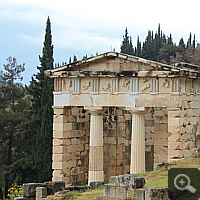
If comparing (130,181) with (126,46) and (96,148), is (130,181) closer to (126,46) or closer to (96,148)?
(96,148)

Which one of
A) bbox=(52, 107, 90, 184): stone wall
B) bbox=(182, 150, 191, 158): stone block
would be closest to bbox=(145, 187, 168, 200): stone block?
bbox=(182, 150, 191, 158): stone block

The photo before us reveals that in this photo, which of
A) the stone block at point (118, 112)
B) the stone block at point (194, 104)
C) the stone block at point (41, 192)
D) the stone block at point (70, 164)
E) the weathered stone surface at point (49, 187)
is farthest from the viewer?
the stone block at point (118, 112)

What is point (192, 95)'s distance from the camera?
874 inches

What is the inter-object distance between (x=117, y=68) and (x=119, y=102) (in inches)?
73.3

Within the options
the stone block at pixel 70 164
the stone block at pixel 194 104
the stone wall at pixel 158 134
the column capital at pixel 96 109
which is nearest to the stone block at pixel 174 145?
the stone block at pixel 194 104

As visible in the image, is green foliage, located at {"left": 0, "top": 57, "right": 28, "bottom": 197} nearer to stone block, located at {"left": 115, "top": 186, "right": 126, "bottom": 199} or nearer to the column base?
the column base

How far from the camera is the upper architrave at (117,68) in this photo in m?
20.6

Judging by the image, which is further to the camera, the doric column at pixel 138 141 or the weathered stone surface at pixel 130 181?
the doric column at pixel 138 141

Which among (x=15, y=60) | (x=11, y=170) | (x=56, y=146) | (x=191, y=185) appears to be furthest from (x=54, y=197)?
(x=15, y=60)

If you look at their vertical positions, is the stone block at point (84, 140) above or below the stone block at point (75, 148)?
above

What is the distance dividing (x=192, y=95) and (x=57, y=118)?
25.3 ft

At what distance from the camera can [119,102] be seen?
843 inches

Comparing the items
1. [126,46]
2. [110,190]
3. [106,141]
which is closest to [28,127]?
[106,141]

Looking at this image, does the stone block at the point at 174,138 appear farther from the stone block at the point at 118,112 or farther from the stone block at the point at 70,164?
the stone block at the point at 118,112
